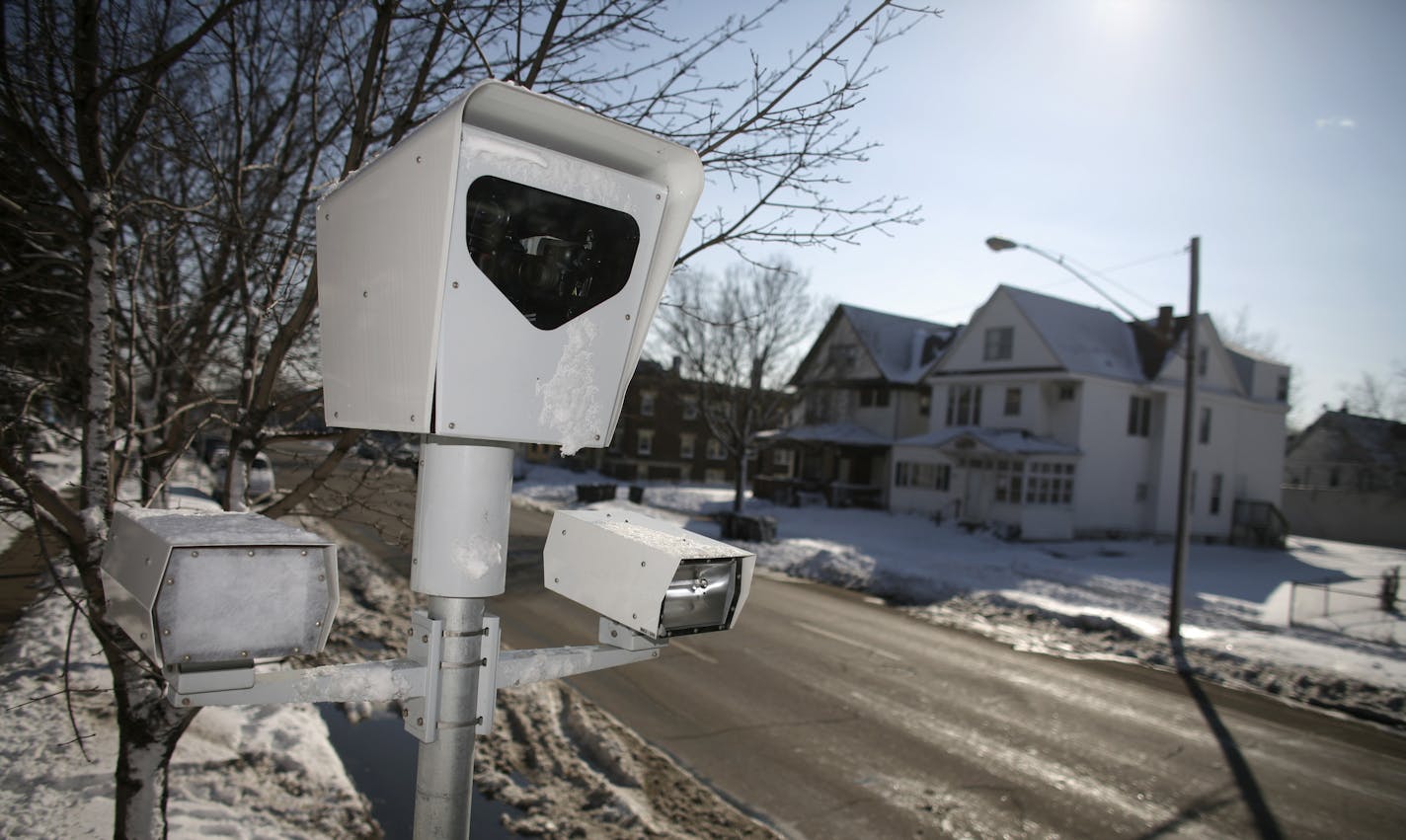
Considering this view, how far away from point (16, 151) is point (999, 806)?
24.8 feet

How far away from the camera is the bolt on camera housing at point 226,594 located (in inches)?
60.6

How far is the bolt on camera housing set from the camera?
1.54m

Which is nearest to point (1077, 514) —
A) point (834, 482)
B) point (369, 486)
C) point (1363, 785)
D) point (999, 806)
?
point (834, 482)

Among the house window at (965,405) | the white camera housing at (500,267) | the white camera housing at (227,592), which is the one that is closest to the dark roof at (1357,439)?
the house window at (965,405)

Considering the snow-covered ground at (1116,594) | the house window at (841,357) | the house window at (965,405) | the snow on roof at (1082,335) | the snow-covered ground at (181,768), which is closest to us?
the snow-covered ground at (181,768)

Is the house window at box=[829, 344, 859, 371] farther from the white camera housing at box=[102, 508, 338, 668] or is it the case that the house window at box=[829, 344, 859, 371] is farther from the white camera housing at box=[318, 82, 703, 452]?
the white camera housing at box=[102, 508, 338, 668]

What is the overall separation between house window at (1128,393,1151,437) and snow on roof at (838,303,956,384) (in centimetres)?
892

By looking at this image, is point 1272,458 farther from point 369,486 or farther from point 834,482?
point 369,486

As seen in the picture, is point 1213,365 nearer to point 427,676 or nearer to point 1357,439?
point 1357,439

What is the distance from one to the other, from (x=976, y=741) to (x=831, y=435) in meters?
26.9

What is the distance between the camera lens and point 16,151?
4.11 meters

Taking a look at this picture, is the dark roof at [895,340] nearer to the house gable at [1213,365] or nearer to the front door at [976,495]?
the front door at [976,495]

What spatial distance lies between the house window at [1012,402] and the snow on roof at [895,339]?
20.3 feet

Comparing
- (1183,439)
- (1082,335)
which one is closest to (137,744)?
(1183,439)
